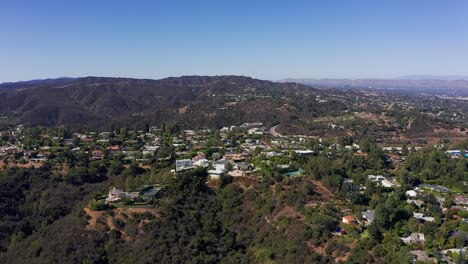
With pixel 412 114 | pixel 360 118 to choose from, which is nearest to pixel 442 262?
pixel 360 118

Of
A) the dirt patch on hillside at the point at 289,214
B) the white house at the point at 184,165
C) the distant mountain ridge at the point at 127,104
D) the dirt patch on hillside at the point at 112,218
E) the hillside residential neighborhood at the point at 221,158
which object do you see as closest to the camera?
the dirt patch on hillside at the point at 289,214

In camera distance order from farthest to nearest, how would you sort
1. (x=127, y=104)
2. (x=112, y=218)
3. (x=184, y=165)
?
(x=127, y=104) → (x=184, y=165) → (x=112, y=218)

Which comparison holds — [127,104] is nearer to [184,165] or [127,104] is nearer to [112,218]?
[184,165]

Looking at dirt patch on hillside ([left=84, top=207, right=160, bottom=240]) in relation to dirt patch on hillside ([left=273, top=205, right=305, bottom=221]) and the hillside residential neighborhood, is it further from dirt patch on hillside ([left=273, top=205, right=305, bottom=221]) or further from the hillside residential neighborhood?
dirt patch on hillside ([left=273, top=205, right=305, bottom=221])

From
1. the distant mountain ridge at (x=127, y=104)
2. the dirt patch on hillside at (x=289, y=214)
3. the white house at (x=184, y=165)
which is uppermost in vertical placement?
the distant mountain ridge at (x=127, y=104)

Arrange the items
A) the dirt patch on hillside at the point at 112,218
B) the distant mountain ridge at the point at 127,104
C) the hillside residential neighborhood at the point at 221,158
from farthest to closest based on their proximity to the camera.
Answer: the distant mountain ridge at the point at 127,104 → the hillside residential neighborhood at the point at 221,158 → the dirt patch on hillside at the point at 112,218

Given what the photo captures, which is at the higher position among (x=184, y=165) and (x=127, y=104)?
(x=127, y=104)

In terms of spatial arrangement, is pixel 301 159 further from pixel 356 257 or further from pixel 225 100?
pixel 225 100

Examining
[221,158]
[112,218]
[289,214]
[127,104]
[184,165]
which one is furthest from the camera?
[127,104]

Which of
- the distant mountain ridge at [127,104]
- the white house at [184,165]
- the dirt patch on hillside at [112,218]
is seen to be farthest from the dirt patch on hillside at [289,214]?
the distant mountain ridge at [127,104]

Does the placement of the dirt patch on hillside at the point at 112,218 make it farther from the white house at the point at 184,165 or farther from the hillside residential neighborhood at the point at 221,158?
the white house at the point at 184,165

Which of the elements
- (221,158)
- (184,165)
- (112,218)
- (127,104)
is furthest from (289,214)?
(127,104)
